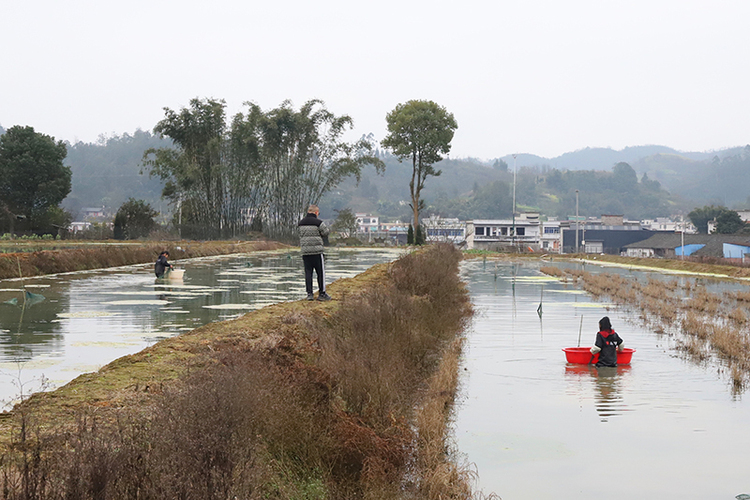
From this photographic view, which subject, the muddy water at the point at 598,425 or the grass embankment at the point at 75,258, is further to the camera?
the grass embankment at the point at 75,258

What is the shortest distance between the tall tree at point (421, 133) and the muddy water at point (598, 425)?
2488 inches

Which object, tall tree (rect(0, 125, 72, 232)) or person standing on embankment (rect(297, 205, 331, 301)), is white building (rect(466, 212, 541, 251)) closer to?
tall tree (rect(0, 125, 72, 232))

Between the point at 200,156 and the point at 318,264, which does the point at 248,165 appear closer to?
the point at 200,156

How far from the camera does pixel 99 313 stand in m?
15.2

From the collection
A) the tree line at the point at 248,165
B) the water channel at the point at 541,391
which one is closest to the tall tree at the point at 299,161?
the tree line at the point at 248,165

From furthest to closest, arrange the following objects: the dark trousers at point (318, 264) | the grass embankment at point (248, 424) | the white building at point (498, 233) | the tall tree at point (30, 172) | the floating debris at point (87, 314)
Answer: the white building at point (498, 233) → the tall tree at point (30, 172) → the dark trousers at point (318, 264) → the floating debris at point (87, 314) → the grass embankment at point (248, 424)

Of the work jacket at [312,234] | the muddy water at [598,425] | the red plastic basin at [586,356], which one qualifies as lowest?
the muddy water at [598,425]

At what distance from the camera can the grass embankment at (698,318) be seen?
14078mm

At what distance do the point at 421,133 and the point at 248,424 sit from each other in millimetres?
74161

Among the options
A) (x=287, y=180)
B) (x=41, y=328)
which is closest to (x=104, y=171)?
(x=287, y=180)

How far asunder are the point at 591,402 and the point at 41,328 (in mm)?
8245

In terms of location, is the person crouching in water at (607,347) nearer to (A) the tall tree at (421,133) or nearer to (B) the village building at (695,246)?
(A) the tall tree at (421,133)

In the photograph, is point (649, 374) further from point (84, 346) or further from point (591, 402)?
point (84, 346)

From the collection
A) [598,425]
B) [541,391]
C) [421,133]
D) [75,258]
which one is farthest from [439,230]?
[598,425]
